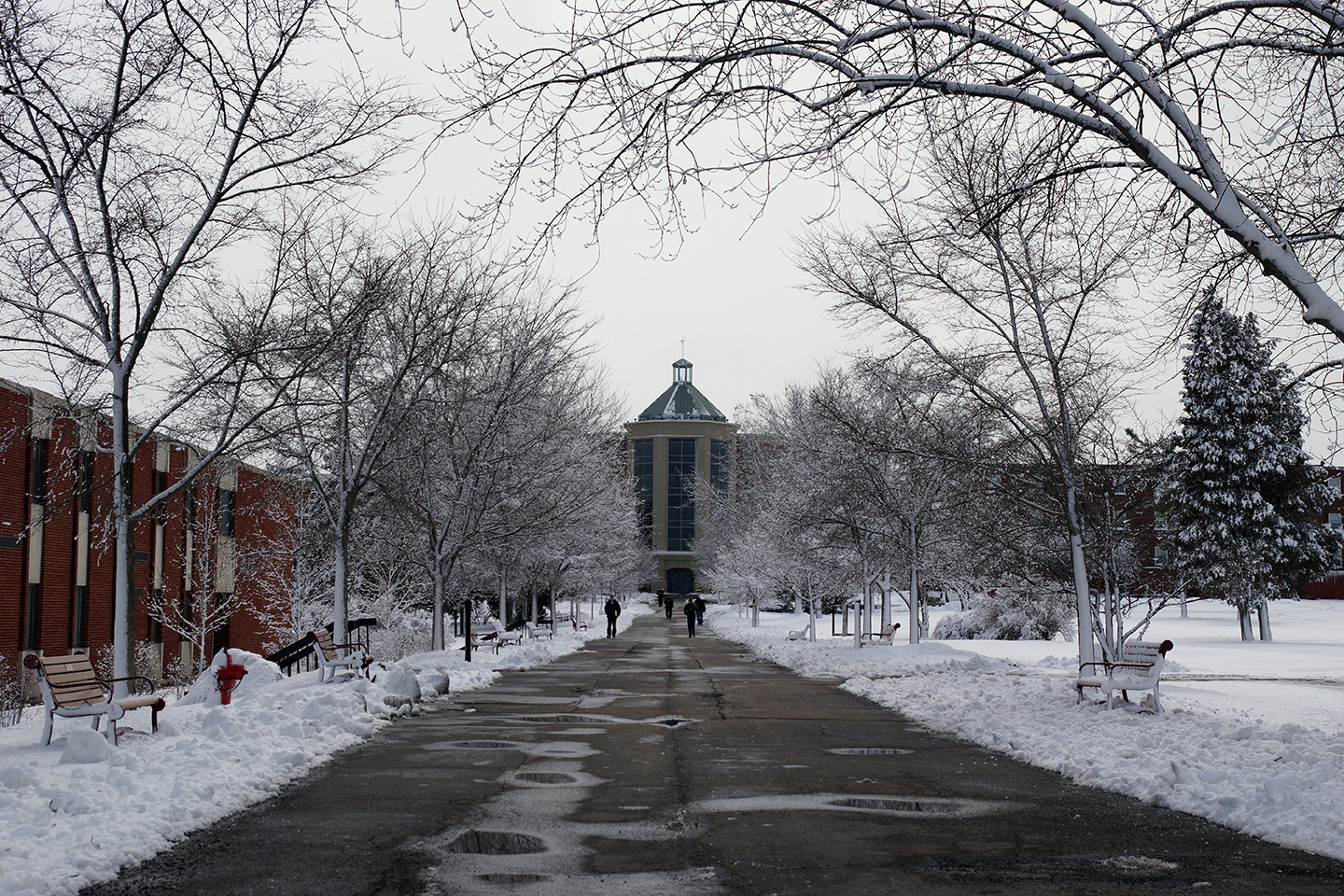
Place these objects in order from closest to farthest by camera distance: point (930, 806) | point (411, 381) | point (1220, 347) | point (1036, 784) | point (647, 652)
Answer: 1. point (930, 806)
2. point (1036, 784)
3. point (411, 381)
4. point (647, 652)
5. point (1220, 347)

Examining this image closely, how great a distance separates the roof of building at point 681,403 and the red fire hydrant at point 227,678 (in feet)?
308

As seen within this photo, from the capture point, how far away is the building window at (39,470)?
26.9 m

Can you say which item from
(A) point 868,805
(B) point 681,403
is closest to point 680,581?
(B) point 681,403

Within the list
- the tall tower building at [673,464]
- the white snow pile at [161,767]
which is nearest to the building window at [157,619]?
the white snow pile at [161,767]

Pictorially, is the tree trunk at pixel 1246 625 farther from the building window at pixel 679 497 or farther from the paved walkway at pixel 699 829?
the building window at pixel 679 497

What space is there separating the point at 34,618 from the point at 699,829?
26088mm

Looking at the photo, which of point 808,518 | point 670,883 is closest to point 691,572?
point 808,518

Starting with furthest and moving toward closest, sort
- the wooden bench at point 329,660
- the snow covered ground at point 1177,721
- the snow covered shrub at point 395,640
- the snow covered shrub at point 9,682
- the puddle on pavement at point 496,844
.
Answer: the snow covered shrub at point 395,640 < the snow covered shrub at point 9,682 < the wooden bench at point 329,660 < the snow covered ground at point 1177,721 < the puddle on pavement at point 496,844

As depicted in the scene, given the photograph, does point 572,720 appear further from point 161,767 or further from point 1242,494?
point 1242,494

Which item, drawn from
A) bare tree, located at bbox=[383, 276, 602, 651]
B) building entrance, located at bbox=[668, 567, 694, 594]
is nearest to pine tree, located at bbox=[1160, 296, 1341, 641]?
bare tree, located at bbox=[383, 276, 602, 651]

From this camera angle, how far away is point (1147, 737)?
35.8 feet

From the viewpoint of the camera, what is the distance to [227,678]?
12.8 metres

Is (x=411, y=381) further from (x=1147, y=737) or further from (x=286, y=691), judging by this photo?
(x=1147, y=737)

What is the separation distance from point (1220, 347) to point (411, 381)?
26212 millimetres
